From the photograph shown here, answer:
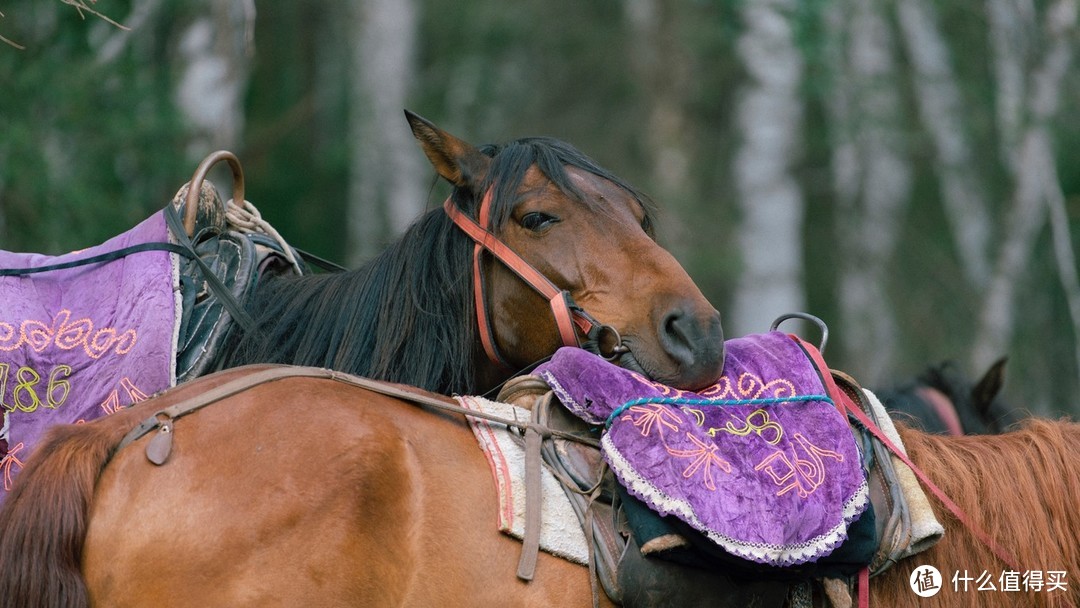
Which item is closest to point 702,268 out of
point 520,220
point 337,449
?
→ point 520,220

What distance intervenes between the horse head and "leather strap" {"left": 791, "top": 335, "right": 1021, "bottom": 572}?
12.3 inches

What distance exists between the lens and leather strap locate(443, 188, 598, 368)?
2959 mm

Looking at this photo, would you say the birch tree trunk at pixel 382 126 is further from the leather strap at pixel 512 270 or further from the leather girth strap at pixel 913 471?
the leather girth strap at pixel 913 471

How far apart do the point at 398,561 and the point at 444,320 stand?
1.01 meters

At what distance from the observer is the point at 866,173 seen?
13.9 m

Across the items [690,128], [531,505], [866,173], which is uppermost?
[531,505]

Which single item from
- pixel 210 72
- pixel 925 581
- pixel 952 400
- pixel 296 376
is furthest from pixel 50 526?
pixel 210 72

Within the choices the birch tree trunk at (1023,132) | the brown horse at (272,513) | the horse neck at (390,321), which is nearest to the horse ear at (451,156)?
the horse neck at (390,321)

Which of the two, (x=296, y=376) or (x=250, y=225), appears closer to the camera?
(x=296, y=376)

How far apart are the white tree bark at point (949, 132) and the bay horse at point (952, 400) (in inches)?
275

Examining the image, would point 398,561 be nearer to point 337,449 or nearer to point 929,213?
point 337,449

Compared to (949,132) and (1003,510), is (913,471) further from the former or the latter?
(949,132)

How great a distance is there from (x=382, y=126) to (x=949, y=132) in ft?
21.2

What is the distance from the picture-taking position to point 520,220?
3143 mm
